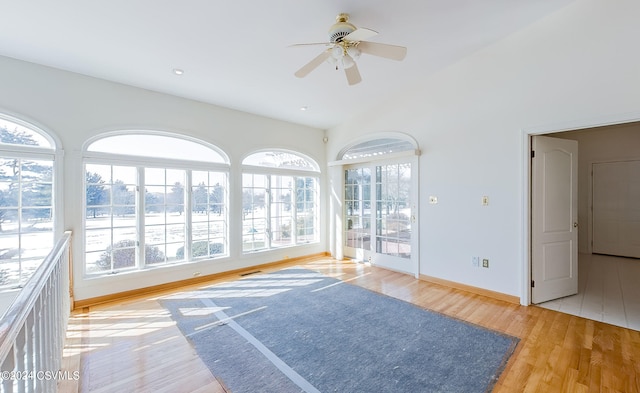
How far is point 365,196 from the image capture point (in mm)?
5430

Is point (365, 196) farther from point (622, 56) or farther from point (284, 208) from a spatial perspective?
point (622, 56)

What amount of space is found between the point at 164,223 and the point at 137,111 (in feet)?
5.27

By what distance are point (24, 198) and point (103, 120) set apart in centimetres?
122

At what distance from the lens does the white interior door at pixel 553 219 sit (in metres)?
3.35

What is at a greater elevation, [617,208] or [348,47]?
[348,47]

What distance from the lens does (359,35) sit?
7.33ft

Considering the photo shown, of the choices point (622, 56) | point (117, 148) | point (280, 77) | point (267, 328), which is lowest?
point (267, 328)

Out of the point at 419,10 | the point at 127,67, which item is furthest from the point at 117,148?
the point at 419,10

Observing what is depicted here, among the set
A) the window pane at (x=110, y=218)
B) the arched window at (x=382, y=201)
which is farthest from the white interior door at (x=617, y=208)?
the window pane at (x=110, y=218)

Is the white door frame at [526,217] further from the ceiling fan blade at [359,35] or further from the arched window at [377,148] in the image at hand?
the ceiling fan blade at [359,35]

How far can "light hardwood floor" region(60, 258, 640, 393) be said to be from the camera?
202cm

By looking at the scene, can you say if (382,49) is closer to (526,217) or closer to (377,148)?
(526,217)

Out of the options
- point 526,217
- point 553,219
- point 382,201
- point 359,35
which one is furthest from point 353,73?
point 553,219

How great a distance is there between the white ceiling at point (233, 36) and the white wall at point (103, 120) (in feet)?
0.56
